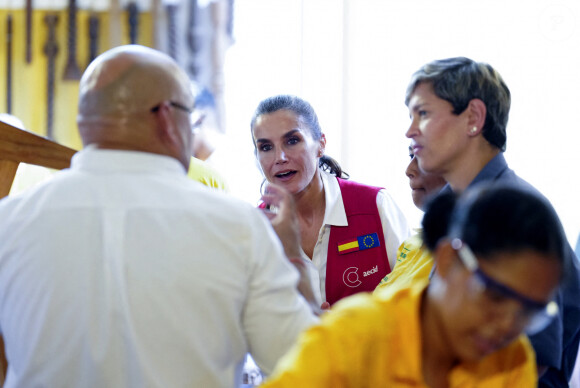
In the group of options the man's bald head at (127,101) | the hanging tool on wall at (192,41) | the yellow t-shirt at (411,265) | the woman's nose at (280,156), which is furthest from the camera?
the hanging tool on wall at (192,41)

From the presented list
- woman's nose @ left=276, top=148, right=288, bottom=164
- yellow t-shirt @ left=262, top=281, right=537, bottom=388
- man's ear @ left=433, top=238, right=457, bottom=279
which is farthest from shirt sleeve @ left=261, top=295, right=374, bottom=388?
woman's nose @ left=276, top=148, right=288, bottom=164

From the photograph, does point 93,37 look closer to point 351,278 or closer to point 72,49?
point 72,49

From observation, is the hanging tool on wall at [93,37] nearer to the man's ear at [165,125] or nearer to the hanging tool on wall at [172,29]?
the hanging tool on wall at [172,29]

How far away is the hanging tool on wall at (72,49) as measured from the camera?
13.0ft

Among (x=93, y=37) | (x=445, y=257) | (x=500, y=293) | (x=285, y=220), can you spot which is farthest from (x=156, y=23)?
(x=500, y=293)

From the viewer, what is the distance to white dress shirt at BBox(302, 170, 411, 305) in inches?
93.9

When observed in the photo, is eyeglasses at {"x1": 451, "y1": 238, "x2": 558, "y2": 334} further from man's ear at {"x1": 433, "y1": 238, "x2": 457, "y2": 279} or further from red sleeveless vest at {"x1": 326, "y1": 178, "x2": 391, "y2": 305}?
red sleeveless vest at {"x1": 326, "y1": 178, "x2": 391, "y2": 305}

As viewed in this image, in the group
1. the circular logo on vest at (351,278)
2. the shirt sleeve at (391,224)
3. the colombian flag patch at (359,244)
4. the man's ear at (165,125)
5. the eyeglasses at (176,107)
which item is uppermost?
the eyeglasses at (176,107)

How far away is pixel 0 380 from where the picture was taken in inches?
68.9

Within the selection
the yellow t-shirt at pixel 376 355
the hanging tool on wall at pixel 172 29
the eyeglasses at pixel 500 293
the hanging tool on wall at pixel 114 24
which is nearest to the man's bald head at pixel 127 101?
the yellow t-shirt at pixel 376 355

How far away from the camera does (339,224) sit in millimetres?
2443

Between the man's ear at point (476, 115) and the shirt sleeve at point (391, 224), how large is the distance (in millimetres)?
723

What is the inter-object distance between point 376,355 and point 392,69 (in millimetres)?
2902

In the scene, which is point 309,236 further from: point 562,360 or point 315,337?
point 315,337
